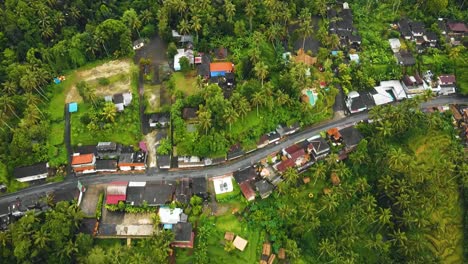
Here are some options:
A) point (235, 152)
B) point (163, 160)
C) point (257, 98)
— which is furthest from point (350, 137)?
point (163, 160)

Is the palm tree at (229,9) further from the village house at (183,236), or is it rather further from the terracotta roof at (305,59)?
the village house at (183,236)

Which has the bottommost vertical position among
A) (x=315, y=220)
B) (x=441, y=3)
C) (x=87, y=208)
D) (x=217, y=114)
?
(x=87, y=208)

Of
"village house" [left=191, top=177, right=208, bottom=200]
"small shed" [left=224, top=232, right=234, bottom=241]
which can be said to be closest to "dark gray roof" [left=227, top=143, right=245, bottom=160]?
"village house" [left=191, top=177, right=208, bottom=200]

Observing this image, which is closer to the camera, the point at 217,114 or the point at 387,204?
the point at 387,204

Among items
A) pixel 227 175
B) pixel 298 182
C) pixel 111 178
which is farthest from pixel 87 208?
pixel 298 182

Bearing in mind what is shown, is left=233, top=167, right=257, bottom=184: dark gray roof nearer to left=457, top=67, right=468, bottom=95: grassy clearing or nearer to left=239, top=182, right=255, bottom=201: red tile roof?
left=239, top=182, right=255, bottom=201: red tile roof

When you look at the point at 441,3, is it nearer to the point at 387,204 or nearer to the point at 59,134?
the point at 387,204
